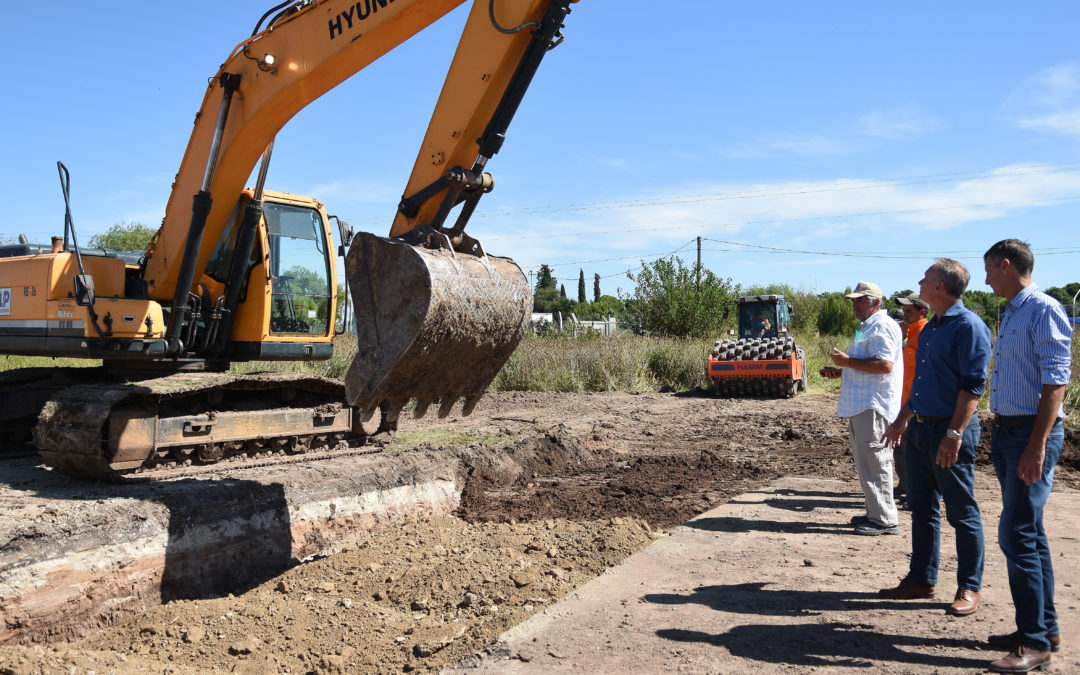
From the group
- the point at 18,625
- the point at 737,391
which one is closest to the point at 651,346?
the point at 737,391

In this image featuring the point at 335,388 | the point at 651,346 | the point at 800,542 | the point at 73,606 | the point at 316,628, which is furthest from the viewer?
the point at 651,346

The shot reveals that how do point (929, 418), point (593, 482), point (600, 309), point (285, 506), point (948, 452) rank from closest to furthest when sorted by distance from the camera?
point (948, 452)
point (929, 418)
point (285, 506)
point (593, 482)
point (600, 309)

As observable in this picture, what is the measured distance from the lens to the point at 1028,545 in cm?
365

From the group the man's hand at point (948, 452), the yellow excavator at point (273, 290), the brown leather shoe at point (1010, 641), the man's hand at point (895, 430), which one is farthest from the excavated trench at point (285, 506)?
the brown leather shoe at point (1010, 641)

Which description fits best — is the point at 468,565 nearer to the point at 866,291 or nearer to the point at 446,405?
the point at 446,405

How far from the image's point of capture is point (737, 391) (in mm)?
17594

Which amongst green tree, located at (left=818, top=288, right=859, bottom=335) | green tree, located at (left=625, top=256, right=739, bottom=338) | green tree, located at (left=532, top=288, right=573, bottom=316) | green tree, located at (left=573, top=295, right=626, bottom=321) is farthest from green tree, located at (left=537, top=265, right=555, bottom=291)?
green tree, located at (left=625, top=256, right=739, bottom=338)

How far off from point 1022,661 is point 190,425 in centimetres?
652

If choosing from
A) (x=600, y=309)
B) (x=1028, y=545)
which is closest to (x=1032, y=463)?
(x=1028, y=545)

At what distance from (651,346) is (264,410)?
13.8 metres

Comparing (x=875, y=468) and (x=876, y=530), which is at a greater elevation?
(x=875, y=468)

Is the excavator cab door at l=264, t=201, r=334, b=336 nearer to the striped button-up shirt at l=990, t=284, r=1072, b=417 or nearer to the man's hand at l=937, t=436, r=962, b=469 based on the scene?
the man's hand at l=937, t=436, r=962, b=469

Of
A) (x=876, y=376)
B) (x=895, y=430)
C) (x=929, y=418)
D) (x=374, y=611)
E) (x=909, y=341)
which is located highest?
(x=909, y=341)

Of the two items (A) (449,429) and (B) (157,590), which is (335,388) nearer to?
(A) (449,429)
